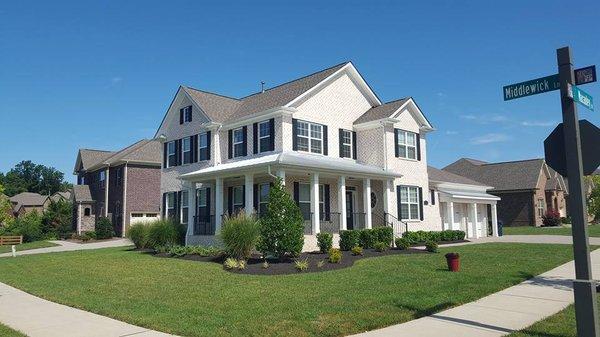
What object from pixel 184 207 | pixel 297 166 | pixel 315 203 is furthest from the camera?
pixel 184 207

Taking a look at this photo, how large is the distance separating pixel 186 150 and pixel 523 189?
1295 inches

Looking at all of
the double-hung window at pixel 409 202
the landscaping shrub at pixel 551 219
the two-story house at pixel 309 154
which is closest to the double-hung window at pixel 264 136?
the two-story house at pixel 309 154

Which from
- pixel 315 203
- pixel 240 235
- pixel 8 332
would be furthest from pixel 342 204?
pixel 8 332

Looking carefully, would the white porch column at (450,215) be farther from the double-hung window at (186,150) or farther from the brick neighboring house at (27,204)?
the brick neighboring house at (27,204)

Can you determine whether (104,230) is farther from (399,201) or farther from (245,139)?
(399,201)

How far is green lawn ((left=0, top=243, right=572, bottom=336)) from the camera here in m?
8.35

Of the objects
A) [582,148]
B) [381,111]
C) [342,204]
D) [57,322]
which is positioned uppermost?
[381,111]

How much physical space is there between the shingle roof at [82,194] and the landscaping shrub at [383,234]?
102 ft

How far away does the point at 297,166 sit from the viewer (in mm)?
19578

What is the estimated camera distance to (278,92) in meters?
26.4

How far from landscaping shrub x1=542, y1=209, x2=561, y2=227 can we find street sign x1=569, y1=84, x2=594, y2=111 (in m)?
42.1

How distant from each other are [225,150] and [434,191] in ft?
43.1

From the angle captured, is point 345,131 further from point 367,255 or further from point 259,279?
point 259,279

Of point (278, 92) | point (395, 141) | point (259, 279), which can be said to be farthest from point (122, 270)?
point (395, 141)
